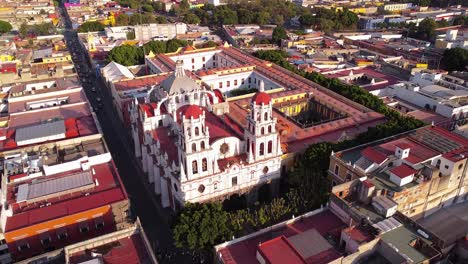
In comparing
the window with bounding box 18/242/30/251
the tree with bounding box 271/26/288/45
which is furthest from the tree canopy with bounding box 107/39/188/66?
the window with bounding box 18/242/30/251

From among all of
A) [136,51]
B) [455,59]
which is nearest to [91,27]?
[136,51]

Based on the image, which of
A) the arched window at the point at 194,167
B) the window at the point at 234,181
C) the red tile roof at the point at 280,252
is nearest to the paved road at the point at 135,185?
the arched window at the point at 194,167

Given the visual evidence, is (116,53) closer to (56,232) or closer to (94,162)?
(94,162)

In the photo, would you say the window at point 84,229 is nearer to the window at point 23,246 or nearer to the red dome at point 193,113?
the window at point 23,246

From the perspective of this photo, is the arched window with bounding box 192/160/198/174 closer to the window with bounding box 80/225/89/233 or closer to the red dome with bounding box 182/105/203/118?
the red dome with bounding box 182/105/203/118

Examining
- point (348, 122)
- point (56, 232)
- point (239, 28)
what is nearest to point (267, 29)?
point (239, 28)

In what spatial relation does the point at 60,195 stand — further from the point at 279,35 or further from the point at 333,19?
the point at 333,19
